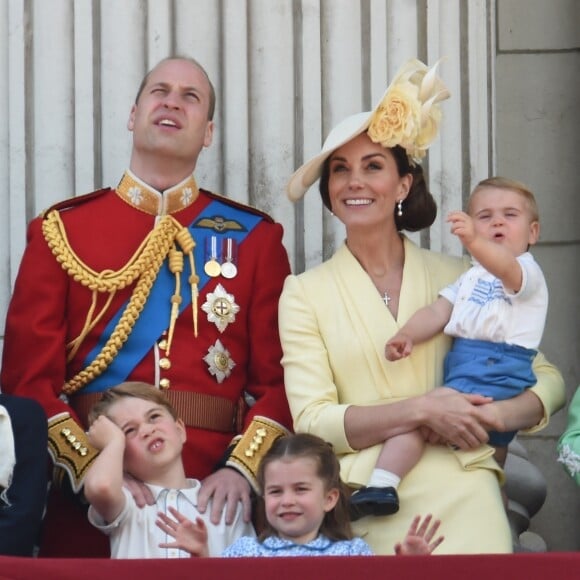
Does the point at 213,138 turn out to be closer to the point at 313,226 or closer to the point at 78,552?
the point at 313,226

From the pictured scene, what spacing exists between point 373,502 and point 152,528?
0.51 meters

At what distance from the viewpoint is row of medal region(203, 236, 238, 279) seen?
245 inches

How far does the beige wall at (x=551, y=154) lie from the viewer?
7.12m

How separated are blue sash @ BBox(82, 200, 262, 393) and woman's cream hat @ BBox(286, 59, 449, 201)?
377 mm

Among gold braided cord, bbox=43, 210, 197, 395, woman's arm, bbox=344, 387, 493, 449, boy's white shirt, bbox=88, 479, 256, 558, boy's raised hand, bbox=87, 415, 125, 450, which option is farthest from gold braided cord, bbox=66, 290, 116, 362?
woman's arm, bbox=344, 387, 493, 449

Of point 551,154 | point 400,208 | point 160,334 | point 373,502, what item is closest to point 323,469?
point 373,502

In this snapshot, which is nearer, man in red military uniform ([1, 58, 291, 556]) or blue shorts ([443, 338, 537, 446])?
blue shorts ([443, 338, 537, 446])

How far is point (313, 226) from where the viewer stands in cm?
684

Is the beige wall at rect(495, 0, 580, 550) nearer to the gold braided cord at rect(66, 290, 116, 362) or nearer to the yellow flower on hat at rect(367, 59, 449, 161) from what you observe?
the yellow flower on hat at rect(367, 59, 449, 161)

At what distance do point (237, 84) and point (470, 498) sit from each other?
1.72 metres

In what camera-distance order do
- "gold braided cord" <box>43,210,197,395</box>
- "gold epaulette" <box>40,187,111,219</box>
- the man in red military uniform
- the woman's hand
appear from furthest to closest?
"gold epaulette" <box>40,187,111,219</box> < "gold braided cord" <box>43,210,197,395</box> < the man in red military uniform < the woman's hand

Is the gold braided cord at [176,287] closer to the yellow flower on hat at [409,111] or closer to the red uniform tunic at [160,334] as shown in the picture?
the red uniform tunic at [160,334]

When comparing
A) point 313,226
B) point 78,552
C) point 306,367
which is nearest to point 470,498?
point 306,367

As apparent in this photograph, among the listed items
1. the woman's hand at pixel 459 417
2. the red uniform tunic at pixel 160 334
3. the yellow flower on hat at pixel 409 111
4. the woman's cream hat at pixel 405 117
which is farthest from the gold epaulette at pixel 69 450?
the yellow flower on hat at pixel 409 111
